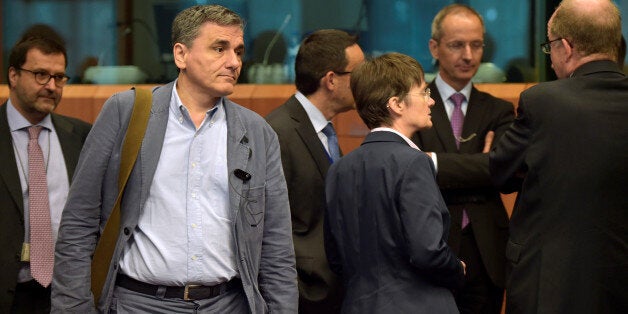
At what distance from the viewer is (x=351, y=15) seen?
6.52m

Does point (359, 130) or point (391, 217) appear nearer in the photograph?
point (391, 217)

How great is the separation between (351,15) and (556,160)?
2.39 metres

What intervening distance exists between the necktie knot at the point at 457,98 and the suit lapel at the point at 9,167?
2083mm

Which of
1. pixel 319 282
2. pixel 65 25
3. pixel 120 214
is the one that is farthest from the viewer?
pixel 65 25

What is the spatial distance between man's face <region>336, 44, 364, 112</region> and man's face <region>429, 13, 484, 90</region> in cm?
50

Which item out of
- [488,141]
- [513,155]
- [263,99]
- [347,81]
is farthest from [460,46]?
[263,99]

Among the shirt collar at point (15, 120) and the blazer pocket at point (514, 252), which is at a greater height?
the shirt collar at point (15, 120)

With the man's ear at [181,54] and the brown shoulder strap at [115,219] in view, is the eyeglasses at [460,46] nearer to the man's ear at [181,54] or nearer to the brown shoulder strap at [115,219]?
the man's ear at [181,54]

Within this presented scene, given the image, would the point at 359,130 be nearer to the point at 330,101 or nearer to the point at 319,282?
the point at 330,101

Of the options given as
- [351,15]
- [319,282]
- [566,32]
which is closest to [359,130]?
[351,15]

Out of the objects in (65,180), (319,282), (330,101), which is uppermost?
(330,101)

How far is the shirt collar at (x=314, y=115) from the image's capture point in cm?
512

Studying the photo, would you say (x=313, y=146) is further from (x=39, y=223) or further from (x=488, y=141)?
(x=39, y=223)

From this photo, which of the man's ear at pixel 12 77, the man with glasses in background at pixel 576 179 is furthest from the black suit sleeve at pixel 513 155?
the man's ear at pixel 12 77
